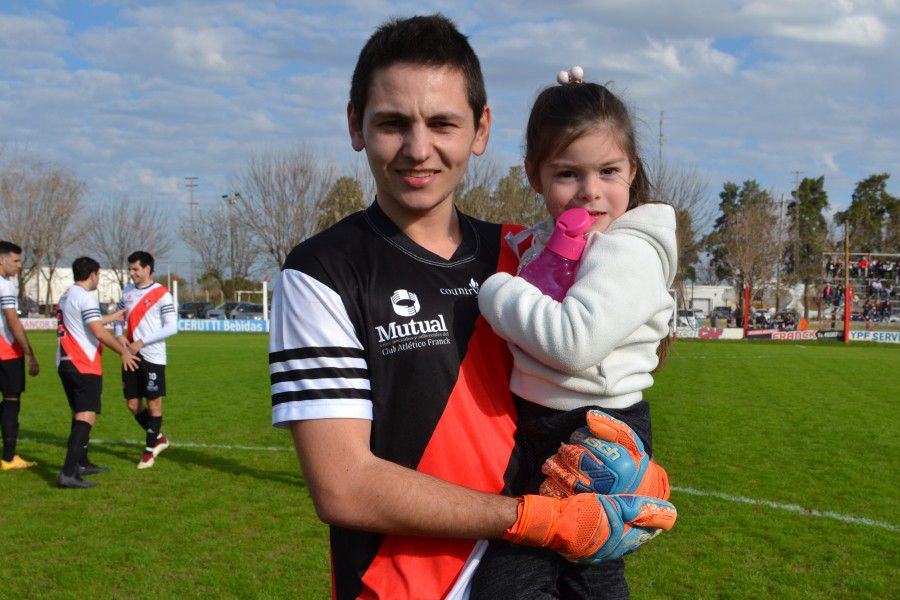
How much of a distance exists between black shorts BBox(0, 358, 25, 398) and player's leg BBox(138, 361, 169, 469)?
4.82 ft

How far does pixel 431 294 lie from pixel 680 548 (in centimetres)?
533

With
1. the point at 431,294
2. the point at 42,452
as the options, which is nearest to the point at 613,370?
the point at 431,294

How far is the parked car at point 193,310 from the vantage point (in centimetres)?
4850

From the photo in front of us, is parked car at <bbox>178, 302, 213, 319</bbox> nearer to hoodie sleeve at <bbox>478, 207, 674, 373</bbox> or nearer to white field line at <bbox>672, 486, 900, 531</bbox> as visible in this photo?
white field line at <bbox>672, 486, 900, 531</bbox>

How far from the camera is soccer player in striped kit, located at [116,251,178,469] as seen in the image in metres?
9.73

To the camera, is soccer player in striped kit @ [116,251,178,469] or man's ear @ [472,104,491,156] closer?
man's ear @ [472,104,491,156]

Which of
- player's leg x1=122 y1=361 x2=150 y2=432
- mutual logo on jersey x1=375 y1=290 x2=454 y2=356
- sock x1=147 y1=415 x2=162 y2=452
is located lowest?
sock x1=147 y1=415 x2=162 y2=452

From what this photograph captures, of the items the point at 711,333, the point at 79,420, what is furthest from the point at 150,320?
the point at 711,333

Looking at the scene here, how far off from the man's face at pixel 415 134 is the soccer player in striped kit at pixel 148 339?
8243 mm

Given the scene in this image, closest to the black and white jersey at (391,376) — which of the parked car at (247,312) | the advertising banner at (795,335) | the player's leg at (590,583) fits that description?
the player's leg at (590,583)

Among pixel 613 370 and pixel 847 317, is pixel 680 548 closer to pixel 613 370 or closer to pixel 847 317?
pixel 613 370

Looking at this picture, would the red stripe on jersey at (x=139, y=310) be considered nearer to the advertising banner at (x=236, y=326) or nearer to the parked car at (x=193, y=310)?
the advertising banner at (x=236, y=326)

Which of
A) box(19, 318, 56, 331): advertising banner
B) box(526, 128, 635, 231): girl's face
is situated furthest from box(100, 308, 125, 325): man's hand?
box(19, 318, 56, 331): advertising banner

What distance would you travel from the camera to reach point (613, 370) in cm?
204
